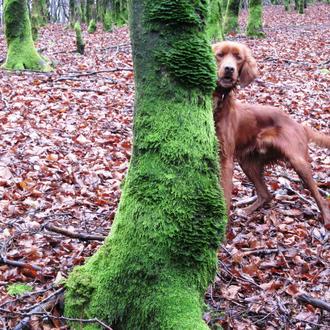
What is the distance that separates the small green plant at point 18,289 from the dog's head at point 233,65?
2.57 meters

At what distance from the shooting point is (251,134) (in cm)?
527

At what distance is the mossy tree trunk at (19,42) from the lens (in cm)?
1189

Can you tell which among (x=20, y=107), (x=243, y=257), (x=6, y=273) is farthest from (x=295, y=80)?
(x=6, y=273)

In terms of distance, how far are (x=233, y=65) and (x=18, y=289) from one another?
9.34 feet

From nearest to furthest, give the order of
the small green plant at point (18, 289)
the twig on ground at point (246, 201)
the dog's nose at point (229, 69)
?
the small green plant at point (18, 289)
the dog's nose at point (229, 69)
the twig on ground at point (246, 201)

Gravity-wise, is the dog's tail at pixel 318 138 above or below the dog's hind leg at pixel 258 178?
above

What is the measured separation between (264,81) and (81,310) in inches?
374

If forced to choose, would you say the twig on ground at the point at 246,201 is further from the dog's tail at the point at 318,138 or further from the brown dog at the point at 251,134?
the dog's tail at the point at 318,138

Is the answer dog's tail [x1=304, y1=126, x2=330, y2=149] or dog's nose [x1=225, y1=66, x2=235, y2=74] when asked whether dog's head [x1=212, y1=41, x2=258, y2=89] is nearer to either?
dog's nose [x1=225, y1=66, x2=235, y2=74]

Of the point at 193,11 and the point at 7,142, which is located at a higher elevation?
the point at 193,11

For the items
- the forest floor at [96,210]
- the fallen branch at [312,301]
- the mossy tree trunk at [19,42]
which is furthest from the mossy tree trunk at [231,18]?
the fallen branch at [312,301]

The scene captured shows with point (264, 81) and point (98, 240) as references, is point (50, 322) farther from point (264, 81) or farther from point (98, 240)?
point (264, 81)

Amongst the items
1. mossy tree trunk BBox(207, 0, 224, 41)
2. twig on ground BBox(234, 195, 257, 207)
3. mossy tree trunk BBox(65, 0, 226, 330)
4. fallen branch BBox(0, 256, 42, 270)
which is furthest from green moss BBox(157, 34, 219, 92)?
mossy tree trunk BBox(207, 0, 224, 41)

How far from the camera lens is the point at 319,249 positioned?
4.45 m
